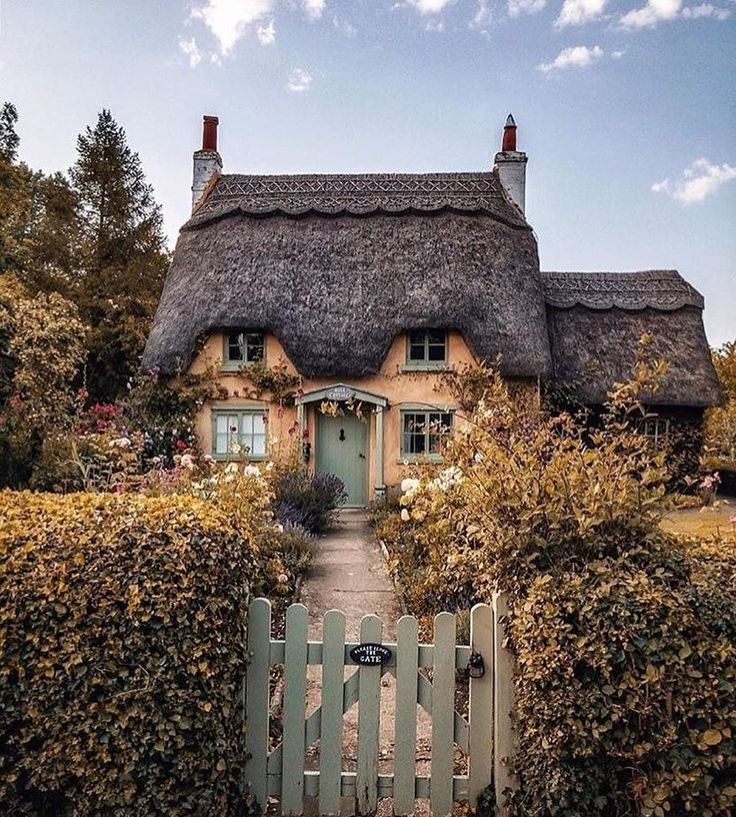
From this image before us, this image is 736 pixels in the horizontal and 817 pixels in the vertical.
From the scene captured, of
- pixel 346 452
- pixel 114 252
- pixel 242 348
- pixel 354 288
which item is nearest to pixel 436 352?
pixel 354 288

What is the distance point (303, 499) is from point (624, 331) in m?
9.96

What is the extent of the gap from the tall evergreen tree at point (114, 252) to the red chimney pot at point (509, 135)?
12904 mm

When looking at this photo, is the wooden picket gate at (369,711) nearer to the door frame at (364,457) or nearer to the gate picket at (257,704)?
the gate picket at (257,704)

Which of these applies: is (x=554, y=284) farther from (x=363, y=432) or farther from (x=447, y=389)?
(x=363, y=432)

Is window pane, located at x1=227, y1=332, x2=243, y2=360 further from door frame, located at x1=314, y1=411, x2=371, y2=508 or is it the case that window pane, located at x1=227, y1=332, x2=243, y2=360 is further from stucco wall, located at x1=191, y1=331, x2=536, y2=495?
door frame, located at x1=314, y1=411, x2=371, y2=508

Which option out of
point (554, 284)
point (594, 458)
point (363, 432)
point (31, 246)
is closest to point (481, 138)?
point (554, 284)

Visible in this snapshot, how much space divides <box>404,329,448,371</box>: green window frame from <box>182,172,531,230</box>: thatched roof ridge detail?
10.6 ft

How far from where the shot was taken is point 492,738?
2.92m

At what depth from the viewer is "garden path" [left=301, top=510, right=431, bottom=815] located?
11.9ft

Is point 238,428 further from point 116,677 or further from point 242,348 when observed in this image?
point 116,677

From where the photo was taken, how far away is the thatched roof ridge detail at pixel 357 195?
1499 cm

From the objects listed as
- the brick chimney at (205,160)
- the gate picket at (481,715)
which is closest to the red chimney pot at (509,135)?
the brick chimney at (205,160)

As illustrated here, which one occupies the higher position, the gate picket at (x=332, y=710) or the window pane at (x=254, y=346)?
the window pane at (x=254, y=346)

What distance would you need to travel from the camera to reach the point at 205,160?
54.6 ft
